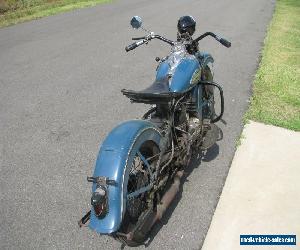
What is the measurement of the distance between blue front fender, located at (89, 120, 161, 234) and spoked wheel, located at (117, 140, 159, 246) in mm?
95

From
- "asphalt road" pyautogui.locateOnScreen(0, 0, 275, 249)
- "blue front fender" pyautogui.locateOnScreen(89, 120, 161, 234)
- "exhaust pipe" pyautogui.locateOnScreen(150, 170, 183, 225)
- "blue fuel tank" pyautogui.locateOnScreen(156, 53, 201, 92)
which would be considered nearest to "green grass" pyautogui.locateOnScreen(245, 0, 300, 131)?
"asphalt road" pyautogui.locateOnScreen(0, 0, 275, 249)

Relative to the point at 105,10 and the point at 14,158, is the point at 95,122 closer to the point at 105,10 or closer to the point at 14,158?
the point at 14,158

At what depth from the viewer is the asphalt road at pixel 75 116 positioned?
13.5ft

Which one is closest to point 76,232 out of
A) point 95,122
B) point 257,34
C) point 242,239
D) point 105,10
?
point 242,239

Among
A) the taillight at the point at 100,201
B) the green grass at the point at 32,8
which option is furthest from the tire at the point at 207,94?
the green grass at the point at 32,8

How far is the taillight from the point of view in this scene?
314cm

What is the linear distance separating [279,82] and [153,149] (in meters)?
5.03

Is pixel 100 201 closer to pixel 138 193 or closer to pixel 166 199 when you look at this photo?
pixel 138 193

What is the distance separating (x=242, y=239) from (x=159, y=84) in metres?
1.87

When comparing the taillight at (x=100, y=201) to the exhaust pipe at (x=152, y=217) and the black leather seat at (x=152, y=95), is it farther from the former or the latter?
the black leather seat at (x=152, y=95)

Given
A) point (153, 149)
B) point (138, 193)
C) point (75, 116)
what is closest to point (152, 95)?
point (153, 149)

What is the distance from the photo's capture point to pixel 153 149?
154 inches

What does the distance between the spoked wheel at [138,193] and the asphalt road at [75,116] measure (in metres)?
0.42

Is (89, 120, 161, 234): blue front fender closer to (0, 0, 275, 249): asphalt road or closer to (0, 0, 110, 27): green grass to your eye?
(0, 0, 275, 249): asphalt road
